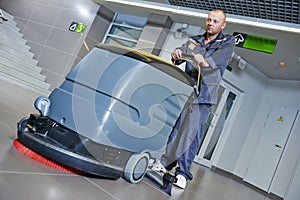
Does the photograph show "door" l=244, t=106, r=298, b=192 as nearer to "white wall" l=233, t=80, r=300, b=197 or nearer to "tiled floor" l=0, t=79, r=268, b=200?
"white wall" l=233, t=80, r=300, b=197

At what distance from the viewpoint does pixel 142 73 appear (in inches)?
48.8

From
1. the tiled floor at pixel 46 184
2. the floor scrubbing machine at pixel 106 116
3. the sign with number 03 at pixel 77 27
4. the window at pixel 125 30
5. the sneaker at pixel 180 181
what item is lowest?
the tiled floor at pixel 46 184

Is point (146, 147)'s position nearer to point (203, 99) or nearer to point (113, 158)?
point (113, 158)

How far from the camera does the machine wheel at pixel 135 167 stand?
1.19 metres

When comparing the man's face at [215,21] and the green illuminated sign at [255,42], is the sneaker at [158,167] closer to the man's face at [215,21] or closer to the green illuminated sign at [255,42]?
the man's face at [215,21]

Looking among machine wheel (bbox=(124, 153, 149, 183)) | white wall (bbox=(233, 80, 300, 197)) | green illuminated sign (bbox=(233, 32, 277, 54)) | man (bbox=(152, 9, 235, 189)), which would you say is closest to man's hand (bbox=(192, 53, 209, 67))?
man (bbox=(152, 9, 235, 189))

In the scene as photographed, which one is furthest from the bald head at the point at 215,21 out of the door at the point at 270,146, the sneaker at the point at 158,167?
the door at the point at 270,146

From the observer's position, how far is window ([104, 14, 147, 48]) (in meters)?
6.38

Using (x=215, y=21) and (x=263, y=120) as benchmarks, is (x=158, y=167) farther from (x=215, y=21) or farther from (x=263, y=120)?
(x=263, y=120)

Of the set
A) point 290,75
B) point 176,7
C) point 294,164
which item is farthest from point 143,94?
point 290,75

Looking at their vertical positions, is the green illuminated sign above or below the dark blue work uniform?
above

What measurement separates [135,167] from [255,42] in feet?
14.4

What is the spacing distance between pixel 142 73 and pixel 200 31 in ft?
14.7

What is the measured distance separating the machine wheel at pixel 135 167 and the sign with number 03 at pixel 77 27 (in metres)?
5.72
